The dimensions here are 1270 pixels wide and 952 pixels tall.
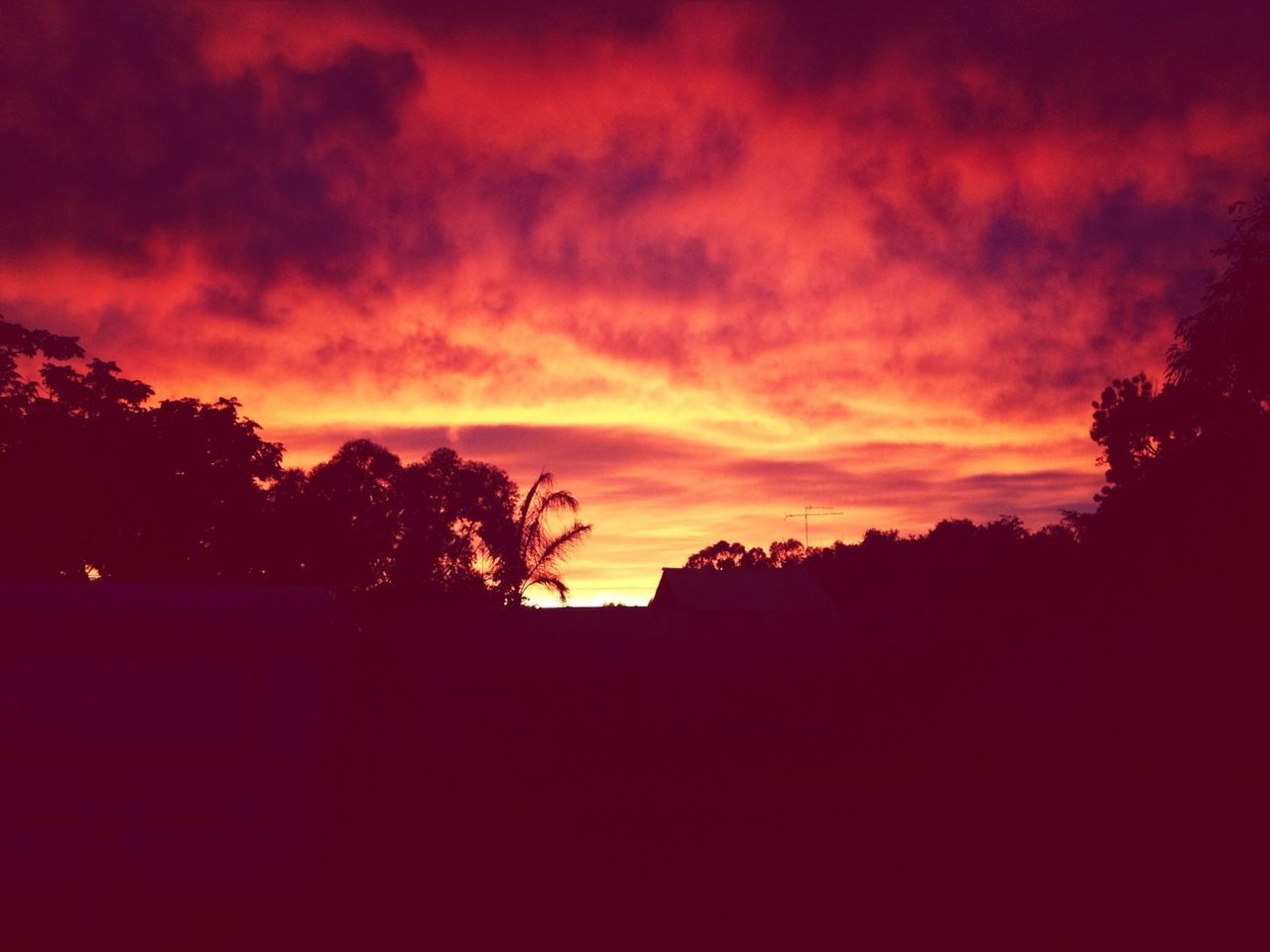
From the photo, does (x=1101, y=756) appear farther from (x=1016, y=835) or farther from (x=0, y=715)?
(x=0, y=715)

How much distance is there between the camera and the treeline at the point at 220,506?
2044cm

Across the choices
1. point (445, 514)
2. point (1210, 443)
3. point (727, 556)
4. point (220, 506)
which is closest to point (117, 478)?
point (220, 506)

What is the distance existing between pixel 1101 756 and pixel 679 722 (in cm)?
837

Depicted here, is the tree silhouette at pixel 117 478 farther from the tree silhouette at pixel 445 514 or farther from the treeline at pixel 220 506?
the tree silhouette at pixel 445 514

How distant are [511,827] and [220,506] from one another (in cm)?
2079

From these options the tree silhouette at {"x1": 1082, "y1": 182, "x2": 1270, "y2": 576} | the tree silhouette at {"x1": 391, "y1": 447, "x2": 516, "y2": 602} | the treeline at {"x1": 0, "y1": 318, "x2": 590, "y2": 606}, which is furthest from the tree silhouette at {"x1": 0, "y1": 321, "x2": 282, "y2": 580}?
the tree silhouette at {"x1": 1082, "y1": 182, "x2": 1270, "y2": 576}

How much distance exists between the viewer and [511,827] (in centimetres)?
920

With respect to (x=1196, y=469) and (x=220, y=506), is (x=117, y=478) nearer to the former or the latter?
(x=220, y=506)

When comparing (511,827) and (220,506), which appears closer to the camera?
(511,827)

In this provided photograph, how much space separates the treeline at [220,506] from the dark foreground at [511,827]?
13545mm

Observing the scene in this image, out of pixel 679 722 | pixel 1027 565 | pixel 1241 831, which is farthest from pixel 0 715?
pixel 1027 565

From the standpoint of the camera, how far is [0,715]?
6.46 meters

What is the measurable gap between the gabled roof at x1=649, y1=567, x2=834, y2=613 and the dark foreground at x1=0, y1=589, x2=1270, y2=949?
72.2 feet

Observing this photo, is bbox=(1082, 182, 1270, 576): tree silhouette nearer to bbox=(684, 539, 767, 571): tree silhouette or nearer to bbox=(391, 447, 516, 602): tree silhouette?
bbox=(391, 447, 516, 602): tree silhouette
